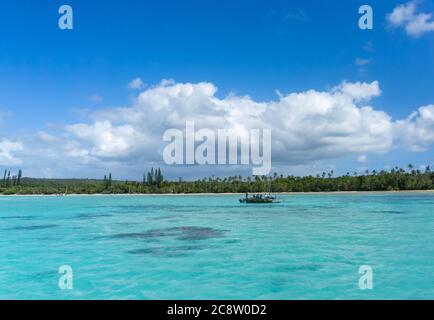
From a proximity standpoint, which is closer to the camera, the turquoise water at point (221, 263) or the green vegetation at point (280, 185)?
the turquoise water at point (221, 263)

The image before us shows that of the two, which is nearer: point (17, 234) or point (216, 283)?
point (216, 283)

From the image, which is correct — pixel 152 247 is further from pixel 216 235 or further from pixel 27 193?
pixel 27 193

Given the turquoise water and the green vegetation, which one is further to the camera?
the green vegetation

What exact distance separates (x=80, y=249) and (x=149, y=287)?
12842 mm

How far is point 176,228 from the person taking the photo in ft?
128

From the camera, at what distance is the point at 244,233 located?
117 ft

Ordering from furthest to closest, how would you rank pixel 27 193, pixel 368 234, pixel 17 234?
pixel 27 193 → pixel 17 234 → pixel 368 234

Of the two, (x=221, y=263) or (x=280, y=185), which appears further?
(x=280, y=185)
